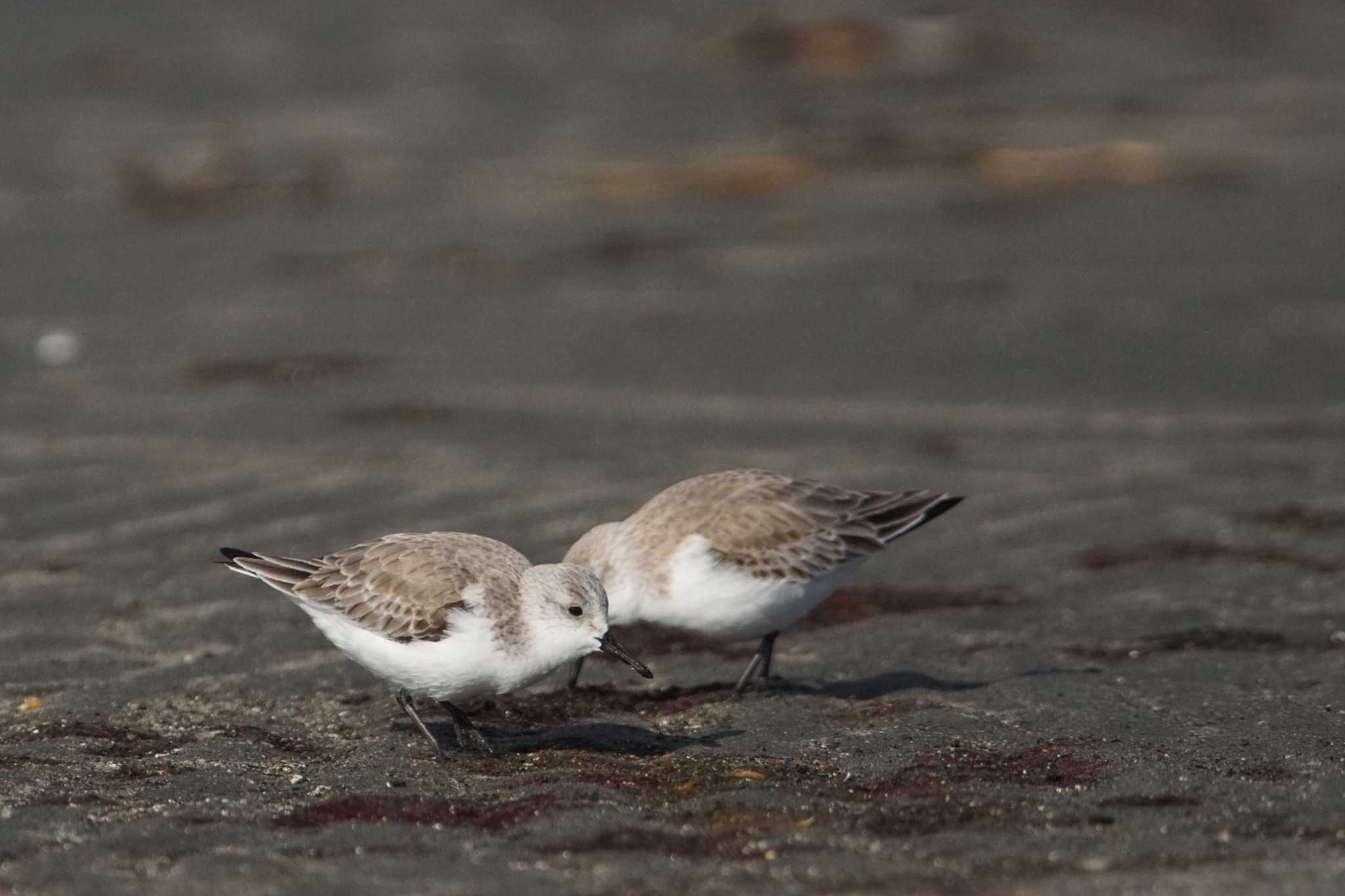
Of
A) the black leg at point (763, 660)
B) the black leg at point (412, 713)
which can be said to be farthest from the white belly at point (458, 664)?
the black leg at point (763, 660)

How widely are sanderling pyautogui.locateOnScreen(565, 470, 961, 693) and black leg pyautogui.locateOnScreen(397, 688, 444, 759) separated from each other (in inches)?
36.3

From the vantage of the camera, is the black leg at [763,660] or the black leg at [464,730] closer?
the black leg at [464,730]

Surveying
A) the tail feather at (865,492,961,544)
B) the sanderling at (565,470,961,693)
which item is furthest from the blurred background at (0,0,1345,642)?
the sanderling at (565,470,961,693)

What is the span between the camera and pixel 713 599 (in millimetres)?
7898

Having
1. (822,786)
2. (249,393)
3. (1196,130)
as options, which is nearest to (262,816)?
(822,786)

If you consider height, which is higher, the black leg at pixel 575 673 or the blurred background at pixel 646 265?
the blurred background at pixel 646 265

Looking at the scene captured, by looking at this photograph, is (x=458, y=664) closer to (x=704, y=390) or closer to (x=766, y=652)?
(x=766, y=652)

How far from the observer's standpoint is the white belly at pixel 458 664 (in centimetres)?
678

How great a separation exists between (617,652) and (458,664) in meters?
0.60

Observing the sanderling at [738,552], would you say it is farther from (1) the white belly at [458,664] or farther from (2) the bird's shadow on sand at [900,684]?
(1) the white belly at [458,664]

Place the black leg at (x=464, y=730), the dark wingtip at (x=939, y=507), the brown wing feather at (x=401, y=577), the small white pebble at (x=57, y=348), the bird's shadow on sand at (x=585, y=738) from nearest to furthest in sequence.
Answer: the brown wing feather at (x=401, y=577) < the bird's shadow on sand at (x=585, y=738) < the black leg at (x=464, y=730) < the dark wingtip at (x=939, y=507) < the small white pebble at (x=57, y=348)

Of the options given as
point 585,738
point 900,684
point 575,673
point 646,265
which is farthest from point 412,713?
point 646,265

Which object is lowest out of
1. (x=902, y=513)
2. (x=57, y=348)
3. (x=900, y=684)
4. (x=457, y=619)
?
(x=900, y=684)

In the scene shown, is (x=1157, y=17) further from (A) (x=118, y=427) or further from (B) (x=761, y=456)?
(A) (x=118, y=427)
